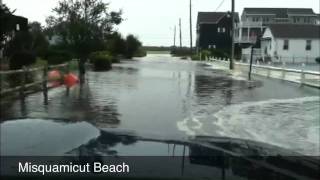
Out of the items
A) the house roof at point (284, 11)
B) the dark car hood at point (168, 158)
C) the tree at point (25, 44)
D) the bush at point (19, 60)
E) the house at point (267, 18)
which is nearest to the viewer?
the dark car hood at point (168, 158)

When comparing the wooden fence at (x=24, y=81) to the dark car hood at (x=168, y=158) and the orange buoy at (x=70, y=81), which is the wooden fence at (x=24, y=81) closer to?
the orange buoy at (x=70, y=81)

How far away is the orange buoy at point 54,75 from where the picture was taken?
67.4ft

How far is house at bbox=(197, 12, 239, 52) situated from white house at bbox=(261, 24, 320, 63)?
52392 millimetres

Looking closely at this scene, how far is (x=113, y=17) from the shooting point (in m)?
39.7

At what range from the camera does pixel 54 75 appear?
20969 millimetres

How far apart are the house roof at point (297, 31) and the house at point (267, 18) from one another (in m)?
0.77

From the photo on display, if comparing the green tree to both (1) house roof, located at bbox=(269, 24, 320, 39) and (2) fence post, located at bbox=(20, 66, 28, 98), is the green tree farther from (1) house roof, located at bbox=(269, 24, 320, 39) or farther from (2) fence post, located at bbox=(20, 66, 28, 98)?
(1) house roof, located at bbox=(269, 24, 320, 39)

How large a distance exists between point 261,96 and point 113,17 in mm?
22856

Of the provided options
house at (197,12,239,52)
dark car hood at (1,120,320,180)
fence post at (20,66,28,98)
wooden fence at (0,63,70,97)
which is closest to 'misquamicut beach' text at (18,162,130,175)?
dark car hood at (1,120,320,180)

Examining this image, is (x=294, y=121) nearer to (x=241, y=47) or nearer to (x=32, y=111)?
(x=32, y=111)

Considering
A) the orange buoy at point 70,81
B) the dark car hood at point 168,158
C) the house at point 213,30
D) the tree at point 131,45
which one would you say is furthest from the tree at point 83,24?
the house at point 213,30

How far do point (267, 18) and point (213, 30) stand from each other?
54.3m

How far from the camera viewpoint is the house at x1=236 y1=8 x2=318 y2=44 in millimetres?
34031

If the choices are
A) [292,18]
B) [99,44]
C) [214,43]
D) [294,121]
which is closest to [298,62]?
[292,18]
